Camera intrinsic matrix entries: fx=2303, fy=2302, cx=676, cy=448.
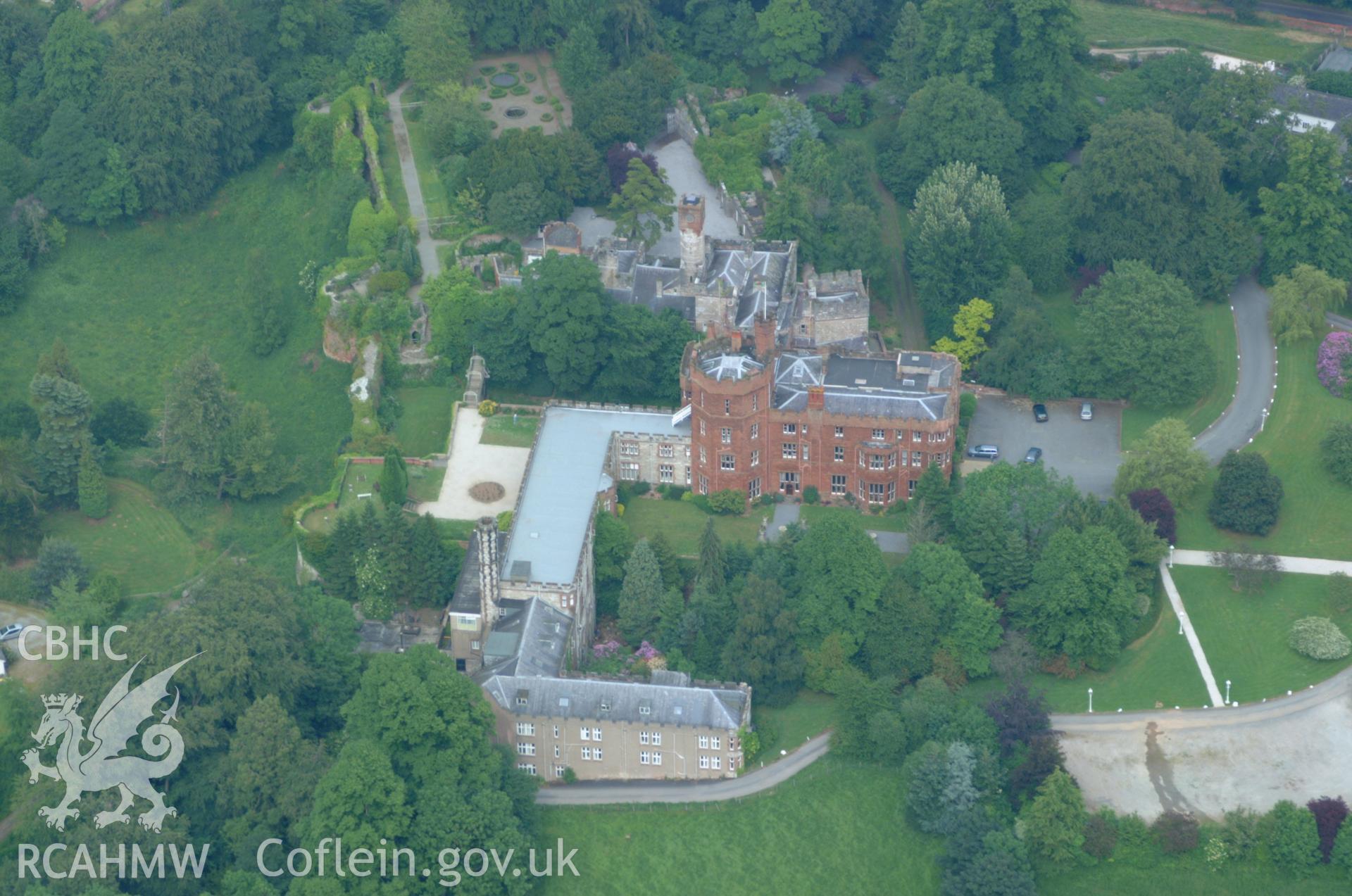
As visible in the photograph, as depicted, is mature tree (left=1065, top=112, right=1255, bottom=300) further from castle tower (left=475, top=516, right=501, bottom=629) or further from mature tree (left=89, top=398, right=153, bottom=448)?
mature tree (left=89, top=398, right=153, bottom=448)

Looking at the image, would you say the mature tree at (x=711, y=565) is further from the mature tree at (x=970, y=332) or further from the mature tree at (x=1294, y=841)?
the mature tree at (x=1294, y=841)

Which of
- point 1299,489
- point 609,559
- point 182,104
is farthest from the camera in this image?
point 182,104

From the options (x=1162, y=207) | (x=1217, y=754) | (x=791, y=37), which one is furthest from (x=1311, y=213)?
(x=1217, y=754)

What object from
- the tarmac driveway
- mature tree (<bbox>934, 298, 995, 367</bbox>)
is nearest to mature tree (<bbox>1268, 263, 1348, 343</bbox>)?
the tarmac driveway

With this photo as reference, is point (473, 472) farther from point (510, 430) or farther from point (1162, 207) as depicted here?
point (1162, 207)

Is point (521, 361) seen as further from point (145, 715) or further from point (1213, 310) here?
point (1213, 310)

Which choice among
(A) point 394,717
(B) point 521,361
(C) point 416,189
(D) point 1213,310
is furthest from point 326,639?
(D) point 1213,310

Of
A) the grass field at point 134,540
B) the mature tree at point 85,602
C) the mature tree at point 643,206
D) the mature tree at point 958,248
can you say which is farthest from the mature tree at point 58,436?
the mature tree at point 958,248

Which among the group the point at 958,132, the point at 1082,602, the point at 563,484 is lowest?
the point at 563,484
